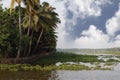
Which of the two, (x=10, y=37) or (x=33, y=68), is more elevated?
(x=10, y=37)

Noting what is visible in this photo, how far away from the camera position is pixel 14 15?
74.6 metres

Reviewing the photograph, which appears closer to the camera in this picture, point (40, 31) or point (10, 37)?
point (10, 37)

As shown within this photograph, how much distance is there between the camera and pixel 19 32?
217 ft

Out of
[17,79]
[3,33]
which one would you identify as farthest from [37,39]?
[17,79]

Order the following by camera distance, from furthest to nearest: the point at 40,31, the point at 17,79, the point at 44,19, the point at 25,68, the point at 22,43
→ the point at 40,31 < the point at 44,19 < the point at 22,43 < the point at 25,68 < the point at 17,79

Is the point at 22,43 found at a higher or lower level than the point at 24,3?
lower

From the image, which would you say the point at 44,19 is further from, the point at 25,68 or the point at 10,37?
the point at 25,68

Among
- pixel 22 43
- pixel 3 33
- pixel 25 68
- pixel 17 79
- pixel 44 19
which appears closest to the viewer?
pixel 17 79

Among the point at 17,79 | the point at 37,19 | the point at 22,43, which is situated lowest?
the point at 17,79

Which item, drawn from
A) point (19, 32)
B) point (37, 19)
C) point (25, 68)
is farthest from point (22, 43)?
point (25, 68)

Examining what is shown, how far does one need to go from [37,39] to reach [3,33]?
2249 cm

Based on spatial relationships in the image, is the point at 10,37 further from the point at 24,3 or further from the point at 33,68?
the point at 33,68

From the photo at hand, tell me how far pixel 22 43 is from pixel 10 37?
312 centimetres

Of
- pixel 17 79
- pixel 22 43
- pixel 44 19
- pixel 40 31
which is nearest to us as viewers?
pixel 17 79
